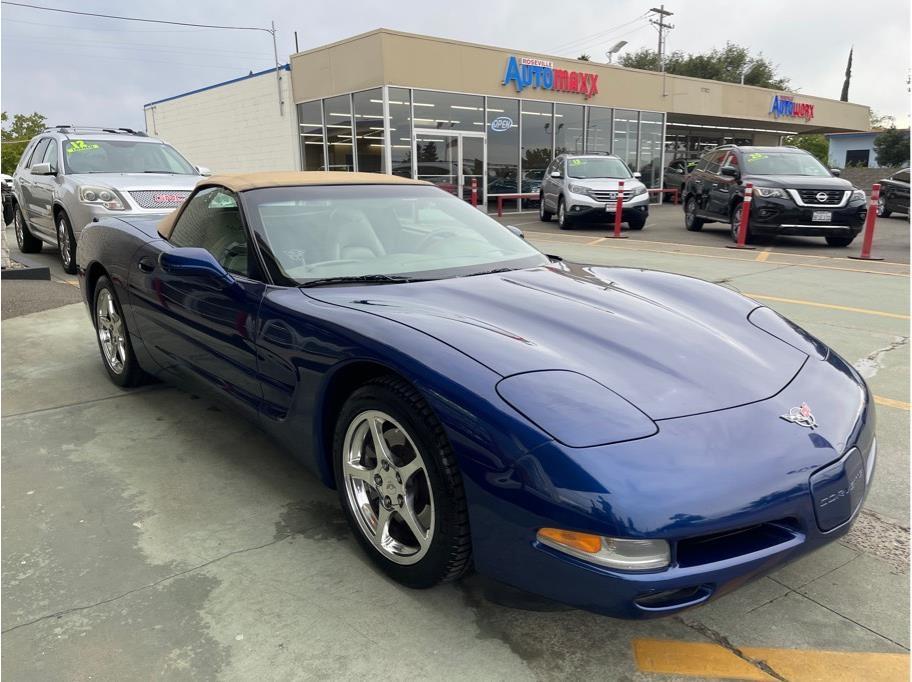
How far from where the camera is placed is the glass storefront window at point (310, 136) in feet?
68.1

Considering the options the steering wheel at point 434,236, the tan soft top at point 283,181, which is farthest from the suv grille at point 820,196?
the steering wheel at point 434,236

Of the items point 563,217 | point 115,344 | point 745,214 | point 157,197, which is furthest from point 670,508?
point 563,217

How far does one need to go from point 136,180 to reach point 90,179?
0.50m

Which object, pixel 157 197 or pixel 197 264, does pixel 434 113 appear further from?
pixel 197 264

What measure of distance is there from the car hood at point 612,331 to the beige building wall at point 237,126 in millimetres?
19810

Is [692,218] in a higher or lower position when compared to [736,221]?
lower

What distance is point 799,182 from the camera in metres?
11.5

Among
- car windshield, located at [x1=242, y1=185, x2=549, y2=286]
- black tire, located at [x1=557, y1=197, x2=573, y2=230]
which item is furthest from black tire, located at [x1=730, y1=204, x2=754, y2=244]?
car windshield, located at [x1=242, y1=185, x2=549, y2=286]

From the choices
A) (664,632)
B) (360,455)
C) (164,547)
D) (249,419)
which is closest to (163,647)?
(164,547)

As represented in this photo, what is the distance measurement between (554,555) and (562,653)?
433 millimetres

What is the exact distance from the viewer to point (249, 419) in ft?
9.60

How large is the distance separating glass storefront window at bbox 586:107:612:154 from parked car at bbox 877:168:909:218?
848cm

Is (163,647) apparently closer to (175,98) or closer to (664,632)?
(664,632)

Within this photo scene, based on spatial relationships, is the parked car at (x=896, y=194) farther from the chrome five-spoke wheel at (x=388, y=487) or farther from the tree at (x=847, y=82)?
the tree at (x=847, y=82)
